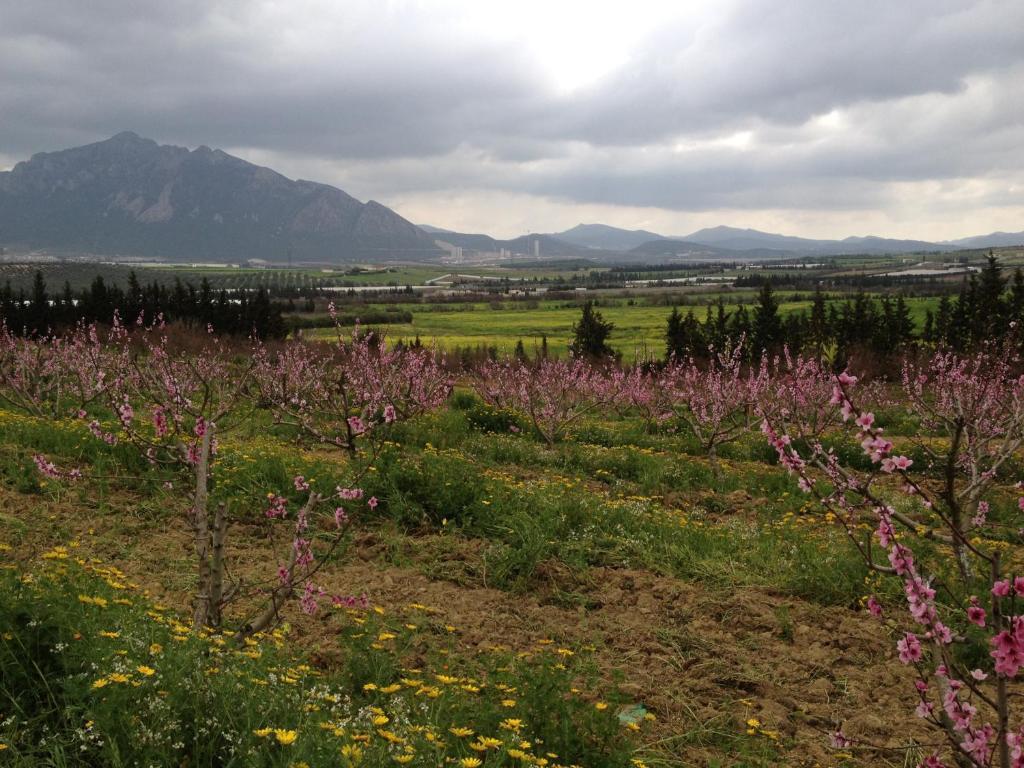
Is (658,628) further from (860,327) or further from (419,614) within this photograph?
(860,327)

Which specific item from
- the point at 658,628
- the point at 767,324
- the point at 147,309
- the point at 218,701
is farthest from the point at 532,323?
the point at 218,701

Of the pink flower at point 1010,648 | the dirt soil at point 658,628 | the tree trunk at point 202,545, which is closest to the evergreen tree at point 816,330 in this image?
the dirt soil at point 658,628

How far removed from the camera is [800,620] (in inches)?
274

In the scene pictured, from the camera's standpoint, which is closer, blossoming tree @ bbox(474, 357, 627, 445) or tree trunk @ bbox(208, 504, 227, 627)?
tree trunk @ bbox(208, 504, 227, 627)

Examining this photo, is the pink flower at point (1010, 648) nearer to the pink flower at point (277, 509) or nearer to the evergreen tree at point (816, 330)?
the pink flower at point (277, 509)

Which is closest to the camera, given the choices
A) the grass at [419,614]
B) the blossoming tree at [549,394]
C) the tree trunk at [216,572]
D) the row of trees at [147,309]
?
the grass at [419,614]

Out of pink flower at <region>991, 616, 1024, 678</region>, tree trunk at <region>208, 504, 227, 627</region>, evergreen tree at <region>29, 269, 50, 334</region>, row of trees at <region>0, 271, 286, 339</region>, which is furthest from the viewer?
row of trees at <region>0, 271, 286, 339</region>

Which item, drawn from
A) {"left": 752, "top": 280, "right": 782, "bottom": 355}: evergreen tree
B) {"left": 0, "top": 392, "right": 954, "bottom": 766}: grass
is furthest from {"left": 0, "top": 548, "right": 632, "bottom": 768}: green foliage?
{"left": 752, "top": 280, "right": 782, "bottom": 355}: evergreen tree

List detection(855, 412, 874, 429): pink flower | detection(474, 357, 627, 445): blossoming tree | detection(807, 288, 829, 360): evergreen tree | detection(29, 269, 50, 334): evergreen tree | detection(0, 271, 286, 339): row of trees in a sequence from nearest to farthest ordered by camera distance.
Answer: detection(855, 412, 874, 429): pink flower < detection(474, 357, 627, 445): blossoming tree < detection(807, 288, 829, 360): evergreen tree < detection(29, 269, 50, 334): evergreen tree < detection(0, 271, 286, 339): row of trees

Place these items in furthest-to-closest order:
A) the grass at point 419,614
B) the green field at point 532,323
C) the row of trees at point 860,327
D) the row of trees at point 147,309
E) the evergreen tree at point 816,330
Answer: the green field at point 532,323 → the row of trees at point 147,309 → the row of trees at point 860,327 → the evergreen tree at point 816,330 → the grass at point 419,614

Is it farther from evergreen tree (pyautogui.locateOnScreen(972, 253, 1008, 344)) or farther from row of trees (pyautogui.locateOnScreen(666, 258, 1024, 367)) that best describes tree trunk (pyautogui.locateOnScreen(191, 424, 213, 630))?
evergreen tree (pyautogui.locateOnScreen(972, 253, 1008, 344))

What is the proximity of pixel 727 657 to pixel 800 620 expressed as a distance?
1290 millimetres

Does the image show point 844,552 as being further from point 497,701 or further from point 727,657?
point 497,701

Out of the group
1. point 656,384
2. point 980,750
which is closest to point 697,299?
point 656,384
